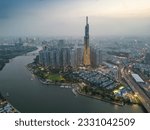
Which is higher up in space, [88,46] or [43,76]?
[88,46]

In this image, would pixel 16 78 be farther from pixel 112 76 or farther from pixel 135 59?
pixel 135 59

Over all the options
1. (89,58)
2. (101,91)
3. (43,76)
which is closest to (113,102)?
(101,91)

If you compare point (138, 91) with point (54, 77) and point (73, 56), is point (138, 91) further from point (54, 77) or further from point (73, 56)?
point (73, 56)

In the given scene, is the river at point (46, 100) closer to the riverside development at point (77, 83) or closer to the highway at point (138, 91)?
the riverside development at point (77, 83)

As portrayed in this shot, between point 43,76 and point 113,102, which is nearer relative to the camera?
point 113,102

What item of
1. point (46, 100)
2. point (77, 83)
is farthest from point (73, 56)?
point (46, 100)

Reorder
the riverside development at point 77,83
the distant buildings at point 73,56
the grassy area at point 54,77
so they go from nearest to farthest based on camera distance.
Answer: the riverside development at point 77,83, the grassy area at point 54,77, the distant buildings at point 73,56

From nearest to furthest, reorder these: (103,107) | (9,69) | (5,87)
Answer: (103,107)
(5,87)
(9,69)

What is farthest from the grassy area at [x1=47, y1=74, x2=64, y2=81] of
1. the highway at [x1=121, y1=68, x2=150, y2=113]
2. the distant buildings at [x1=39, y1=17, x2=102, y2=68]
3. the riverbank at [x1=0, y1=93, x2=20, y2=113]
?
the riverbank at [x1=0, y1=93, x2=20, y2=113]

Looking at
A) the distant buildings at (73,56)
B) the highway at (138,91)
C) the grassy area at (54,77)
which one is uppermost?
the distant buildings at (73,56)

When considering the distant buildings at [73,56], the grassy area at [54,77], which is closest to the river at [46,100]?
the grassy area at [54,77]
